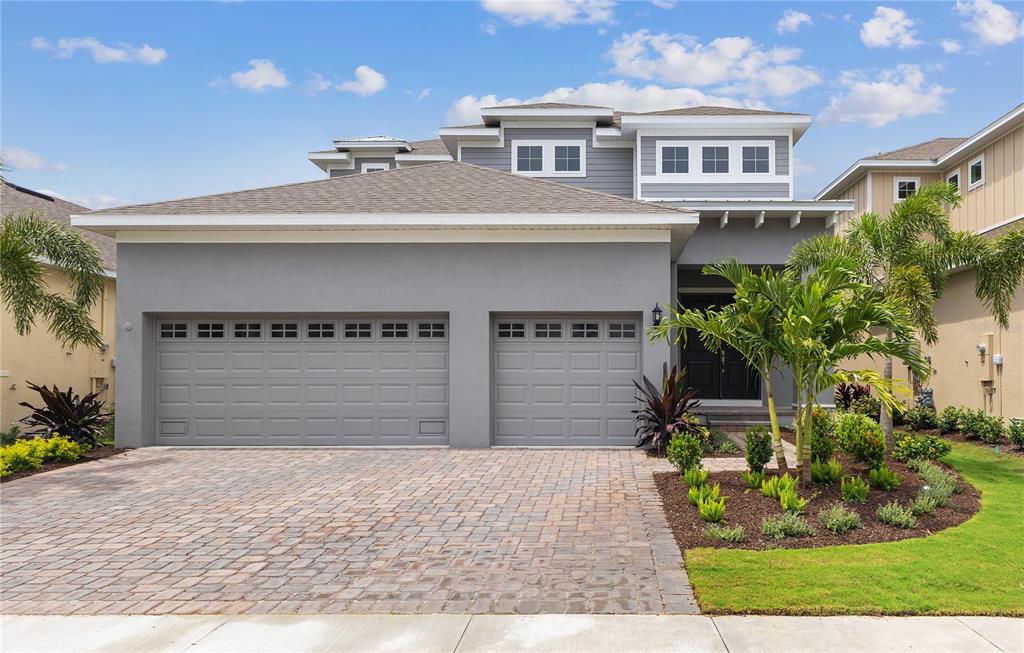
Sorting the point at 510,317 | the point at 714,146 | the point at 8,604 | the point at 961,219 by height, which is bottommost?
the point at 8,604

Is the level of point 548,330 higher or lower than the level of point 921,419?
higher

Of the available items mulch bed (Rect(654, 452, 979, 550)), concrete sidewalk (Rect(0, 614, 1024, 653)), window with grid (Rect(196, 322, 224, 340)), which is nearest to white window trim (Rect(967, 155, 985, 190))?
mulch bed (Rect(654, 452, 979, 550))

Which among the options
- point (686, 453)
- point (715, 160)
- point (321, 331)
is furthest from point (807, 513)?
point (715, 160)

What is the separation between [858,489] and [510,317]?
6.96m

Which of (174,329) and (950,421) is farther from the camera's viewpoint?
(950,421)

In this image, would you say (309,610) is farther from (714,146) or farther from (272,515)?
(714,146)

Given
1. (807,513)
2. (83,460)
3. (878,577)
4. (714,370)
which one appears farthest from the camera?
(714,370)

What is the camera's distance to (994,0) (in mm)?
14578

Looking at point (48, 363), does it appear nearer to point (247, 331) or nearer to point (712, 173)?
point (247, 331)

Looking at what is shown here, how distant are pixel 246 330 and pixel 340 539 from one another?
24.6ft

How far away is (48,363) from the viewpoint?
51.0ft

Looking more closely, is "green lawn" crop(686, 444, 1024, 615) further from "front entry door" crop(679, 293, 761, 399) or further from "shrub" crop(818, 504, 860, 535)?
"front entry door" crop(679, 293, 761, 399)

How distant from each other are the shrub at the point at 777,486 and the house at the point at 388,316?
4.84 m

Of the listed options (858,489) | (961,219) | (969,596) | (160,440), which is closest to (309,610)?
(969,596)
